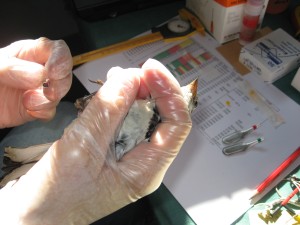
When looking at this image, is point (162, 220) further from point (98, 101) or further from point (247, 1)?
point (247, 1)

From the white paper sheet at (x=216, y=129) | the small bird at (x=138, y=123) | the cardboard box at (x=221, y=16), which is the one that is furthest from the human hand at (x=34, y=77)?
the cardboard box at (x=221, y=16)

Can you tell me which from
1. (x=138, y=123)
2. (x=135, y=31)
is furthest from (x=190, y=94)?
(x=135, y=31)

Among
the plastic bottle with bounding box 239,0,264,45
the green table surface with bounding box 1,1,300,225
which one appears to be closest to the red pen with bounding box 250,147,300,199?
the green table surface with bounding box 1,1,300,225

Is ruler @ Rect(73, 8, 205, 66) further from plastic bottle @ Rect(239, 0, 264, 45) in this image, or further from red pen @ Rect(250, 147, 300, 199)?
red pen @ Rect(250, 147, 300, 199)

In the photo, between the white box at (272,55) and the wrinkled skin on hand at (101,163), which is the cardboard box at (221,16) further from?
the wrinkled skin on hand at (101,163)

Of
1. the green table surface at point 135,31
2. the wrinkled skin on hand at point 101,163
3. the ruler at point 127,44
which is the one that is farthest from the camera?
the ruler at point 127,44

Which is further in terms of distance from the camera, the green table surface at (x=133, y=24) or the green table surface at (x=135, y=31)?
the green table surface at (x=133, y=24)

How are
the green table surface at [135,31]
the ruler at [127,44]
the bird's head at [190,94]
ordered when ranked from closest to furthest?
1. the bird's head at [190,94]
2. the green table surface at [135,31]
3. the ruler at [127,44]

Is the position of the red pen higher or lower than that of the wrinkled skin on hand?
lower
